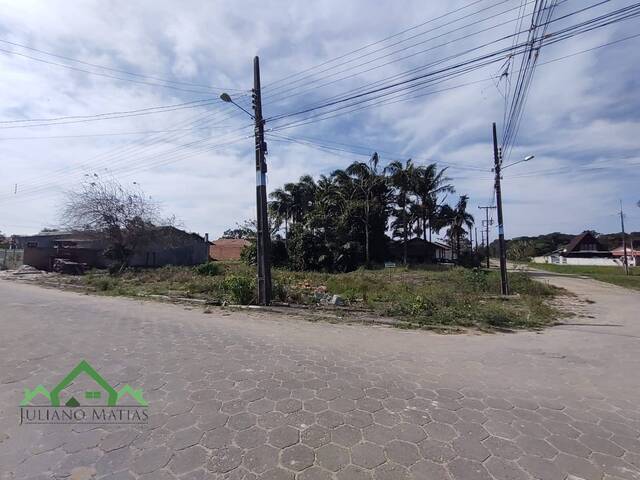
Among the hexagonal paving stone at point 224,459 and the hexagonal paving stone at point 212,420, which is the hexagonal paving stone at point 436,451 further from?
the hexagonal paving stone at point 212,420

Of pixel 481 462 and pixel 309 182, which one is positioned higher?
pixel 309 182

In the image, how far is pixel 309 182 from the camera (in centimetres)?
4200

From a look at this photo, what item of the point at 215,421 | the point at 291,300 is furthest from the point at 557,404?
the point at 291,300

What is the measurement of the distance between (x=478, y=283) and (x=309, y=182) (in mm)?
26652

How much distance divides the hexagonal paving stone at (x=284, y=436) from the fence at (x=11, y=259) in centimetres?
3992

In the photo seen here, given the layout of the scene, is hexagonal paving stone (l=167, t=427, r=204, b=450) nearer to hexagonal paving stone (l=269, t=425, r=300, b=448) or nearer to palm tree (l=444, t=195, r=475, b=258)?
hexagonal paving stone (l=269, t=425, r=300, b=448)

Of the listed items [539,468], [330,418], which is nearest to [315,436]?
[330,418]

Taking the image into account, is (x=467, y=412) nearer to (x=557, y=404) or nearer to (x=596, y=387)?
(x=557, y=404)

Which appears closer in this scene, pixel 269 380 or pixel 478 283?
pixel 269 380

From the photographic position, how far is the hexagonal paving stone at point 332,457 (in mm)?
2969

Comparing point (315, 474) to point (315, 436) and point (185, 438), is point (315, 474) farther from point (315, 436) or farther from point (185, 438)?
point (185, 438)

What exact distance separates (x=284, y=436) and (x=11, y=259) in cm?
4303

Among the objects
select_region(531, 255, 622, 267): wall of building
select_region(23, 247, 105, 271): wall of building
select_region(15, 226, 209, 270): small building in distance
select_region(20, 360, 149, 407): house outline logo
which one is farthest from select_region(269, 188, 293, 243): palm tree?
select_region(531, 255, 622, 267): wall of building

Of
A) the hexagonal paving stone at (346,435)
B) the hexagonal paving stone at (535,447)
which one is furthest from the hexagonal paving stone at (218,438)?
the hexagonal paving stone at (535,447)
